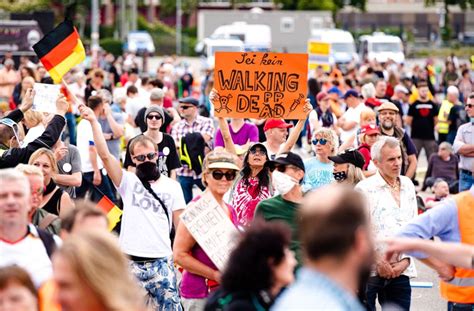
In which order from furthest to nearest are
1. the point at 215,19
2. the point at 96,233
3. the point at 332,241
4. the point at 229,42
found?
the point at 215,19
the point at 229,42
the point at 96,233
the point at 332,241

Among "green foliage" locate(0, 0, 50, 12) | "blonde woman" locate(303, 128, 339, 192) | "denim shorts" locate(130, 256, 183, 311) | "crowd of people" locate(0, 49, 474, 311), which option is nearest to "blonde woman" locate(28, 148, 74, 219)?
"crowd of people" locate(0, 49, 474, 311)

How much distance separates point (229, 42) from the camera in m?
46.6

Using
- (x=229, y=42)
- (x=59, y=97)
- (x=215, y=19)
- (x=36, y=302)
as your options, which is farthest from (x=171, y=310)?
(x=215, y=19)

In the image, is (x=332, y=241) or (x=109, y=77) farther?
(x=109, y=77)

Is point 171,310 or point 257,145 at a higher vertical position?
point 257,145

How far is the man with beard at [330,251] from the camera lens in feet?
12.4

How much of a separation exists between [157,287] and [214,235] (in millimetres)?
1228

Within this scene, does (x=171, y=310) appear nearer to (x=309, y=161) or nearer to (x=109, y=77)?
(x=309, y=161)

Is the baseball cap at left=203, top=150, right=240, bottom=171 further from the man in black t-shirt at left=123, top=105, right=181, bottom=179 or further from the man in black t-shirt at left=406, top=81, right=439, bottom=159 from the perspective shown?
the man in black t-shirt at left=406, top=81, right=439, bottom=159

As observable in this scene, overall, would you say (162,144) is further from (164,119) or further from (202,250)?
(202,250)

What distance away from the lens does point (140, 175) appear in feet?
28.4

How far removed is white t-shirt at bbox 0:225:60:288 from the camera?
19.0 feet

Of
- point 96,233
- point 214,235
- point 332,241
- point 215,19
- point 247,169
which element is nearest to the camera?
point 332,241

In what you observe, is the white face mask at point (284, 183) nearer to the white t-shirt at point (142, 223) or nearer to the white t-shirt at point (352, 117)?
the white t-shirt at point (142, 223)
